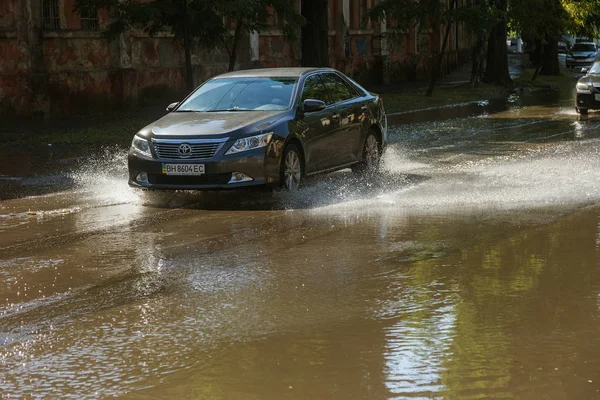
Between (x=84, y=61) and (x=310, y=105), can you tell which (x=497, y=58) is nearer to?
(x=84, y=61)

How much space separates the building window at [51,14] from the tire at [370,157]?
571 inches

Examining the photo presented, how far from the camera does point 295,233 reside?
10.1m

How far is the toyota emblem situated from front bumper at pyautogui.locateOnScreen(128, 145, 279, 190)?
0.27ft

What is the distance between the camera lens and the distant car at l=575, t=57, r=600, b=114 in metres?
25.3

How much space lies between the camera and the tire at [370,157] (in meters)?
14.8

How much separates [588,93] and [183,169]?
1533 cm

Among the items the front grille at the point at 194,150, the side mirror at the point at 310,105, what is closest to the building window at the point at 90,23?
the side mirror at the point at 310,105

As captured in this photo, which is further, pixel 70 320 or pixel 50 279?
pixel 50 279

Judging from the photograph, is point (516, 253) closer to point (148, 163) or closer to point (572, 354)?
point (572, 354)

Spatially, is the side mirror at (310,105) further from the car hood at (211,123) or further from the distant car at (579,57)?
the distant car at (579,57)

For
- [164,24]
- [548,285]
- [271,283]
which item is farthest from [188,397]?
[164,24]

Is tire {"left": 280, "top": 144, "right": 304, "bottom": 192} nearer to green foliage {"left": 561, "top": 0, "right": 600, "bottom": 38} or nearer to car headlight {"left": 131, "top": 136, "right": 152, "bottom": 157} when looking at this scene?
car headlight {"left": 131, "top": 136, "right": 152, "bottom": 157}

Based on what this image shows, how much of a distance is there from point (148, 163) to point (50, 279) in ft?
14.3

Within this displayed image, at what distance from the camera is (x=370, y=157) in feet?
48.8
